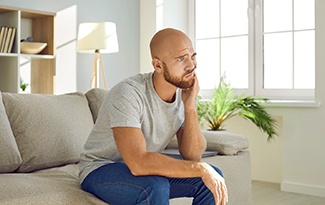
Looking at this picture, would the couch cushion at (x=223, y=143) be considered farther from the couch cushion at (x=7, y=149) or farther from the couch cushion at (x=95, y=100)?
the couch cushion at (x=7, y=149)

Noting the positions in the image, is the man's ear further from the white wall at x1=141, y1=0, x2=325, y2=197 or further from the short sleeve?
the white wall at x1=141, y1=0, x2=325, y2=197

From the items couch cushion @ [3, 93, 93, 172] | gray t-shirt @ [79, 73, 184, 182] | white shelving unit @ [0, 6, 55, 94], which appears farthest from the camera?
white shelving unit @ [0, 6, 55, 94]

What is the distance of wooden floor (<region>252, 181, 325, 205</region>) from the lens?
3.78 metres

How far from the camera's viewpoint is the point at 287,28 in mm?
4578

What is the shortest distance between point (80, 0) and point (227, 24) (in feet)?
4.73

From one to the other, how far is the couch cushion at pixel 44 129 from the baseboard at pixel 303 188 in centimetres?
214

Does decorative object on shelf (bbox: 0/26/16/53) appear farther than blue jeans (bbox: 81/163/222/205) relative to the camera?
Yes

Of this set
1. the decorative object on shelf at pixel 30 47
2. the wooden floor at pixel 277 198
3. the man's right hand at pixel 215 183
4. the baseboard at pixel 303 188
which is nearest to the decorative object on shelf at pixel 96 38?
the decorative object on shelf at pixel 30 47

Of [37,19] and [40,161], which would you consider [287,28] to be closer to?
[37,19]

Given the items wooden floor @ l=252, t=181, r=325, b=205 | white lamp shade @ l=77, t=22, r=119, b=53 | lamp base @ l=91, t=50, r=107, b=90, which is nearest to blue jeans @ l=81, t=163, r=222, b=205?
Result: wooden floor @ l=252, t=181, r=325, b=205

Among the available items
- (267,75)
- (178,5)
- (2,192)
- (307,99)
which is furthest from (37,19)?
(2,192)

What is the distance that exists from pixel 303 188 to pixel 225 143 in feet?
5.05

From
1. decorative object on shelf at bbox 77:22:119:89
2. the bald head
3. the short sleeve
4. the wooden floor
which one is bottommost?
the wooden floor

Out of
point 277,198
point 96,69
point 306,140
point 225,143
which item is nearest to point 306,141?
point 306,140
